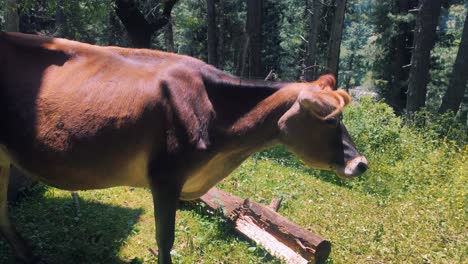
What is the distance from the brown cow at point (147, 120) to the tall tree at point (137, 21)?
10669 mm

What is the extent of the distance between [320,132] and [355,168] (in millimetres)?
438

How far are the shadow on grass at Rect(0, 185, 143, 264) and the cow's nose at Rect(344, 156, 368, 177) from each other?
106 inches

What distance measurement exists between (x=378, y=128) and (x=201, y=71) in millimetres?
8345

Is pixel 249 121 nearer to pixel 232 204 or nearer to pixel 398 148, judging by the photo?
pixel 232 204

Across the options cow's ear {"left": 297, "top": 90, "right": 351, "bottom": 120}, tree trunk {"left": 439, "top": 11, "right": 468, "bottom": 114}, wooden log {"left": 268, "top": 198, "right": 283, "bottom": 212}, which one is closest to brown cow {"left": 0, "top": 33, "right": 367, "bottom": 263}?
cow's ear {"left": 297, "top": 90, "right": 351, "bottom": 120}

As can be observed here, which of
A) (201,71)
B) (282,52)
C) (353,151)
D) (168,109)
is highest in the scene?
(201,71)

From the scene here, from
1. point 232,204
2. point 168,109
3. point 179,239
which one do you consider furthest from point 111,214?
point 168,109

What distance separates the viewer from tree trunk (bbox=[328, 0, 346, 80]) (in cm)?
1186

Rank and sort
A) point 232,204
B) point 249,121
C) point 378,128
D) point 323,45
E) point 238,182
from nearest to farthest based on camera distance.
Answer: point 249,121, point 232,204, point 238,182, point 378,128, point 323,45

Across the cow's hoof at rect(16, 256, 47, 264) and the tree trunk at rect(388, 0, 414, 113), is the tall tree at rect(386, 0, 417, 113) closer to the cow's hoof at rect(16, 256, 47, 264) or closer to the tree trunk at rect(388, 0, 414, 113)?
the tree trunk at rect(388, 0, 414, 113)

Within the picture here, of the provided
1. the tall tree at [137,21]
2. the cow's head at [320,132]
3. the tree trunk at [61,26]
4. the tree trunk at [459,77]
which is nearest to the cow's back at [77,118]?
the cow's head at [320,132]

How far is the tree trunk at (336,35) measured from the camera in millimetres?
11859

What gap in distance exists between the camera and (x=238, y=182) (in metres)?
7.41

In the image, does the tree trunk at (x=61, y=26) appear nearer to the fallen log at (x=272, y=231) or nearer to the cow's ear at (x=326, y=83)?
the fallen log at (x=272, y=231)
